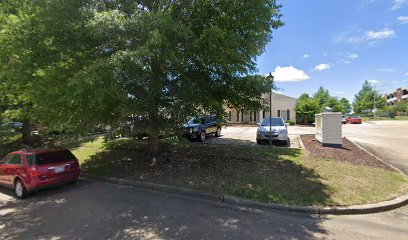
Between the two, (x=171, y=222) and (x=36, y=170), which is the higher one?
(x=36, y=170)

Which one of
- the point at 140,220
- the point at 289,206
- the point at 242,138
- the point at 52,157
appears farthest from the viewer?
the point at 242,138

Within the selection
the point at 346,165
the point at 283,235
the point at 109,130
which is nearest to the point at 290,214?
the point at 283,235

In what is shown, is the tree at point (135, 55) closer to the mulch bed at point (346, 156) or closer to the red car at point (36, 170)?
the red car at point (36, 170)

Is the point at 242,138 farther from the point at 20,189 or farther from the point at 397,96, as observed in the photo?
the point at 397,96

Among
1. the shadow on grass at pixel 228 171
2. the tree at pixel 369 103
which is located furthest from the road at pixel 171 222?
the tree at pixel 369 103

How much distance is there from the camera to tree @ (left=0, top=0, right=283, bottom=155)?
19.4 feet

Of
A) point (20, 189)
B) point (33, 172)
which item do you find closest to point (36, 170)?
point (33, 172)

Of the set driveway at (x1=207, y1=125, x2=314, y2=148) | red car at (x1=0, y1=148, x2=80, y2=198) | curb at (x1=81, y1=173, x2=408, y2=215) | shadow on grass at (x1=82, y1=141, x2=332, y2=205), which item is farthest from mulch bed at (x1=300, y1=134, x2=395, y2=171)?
red car at (x1=0, y1=148, x2=80, y2=198)

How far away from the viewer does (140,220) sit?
17.1 ft

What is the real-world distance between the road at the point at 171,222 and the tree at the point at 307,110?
101ft

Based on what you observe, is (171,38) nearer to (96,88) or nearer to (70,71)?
(96,88)

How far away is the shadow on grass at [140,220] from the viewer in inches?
179

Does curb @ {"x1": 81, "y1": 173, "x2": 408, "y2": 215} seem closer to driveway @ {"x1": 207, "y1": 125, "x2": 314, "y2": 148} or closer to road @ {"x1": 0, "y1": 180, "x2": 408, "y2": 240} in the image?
road @ {"x1": 0, "y1": 180, "x2": 408, "y2": 240}

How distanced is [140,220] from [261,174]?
423cm
